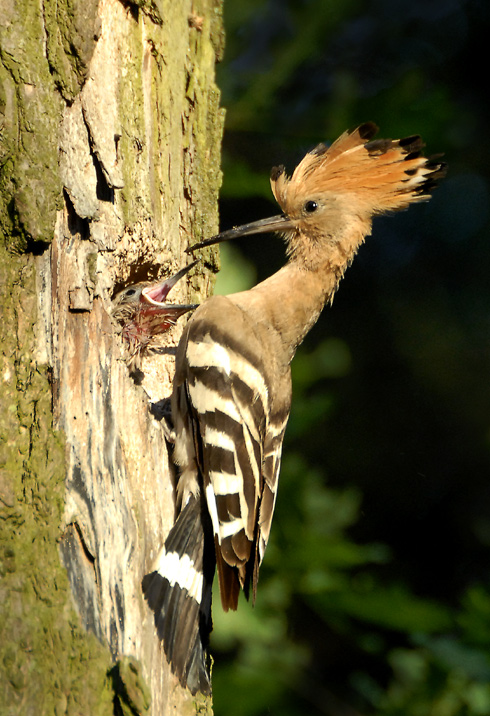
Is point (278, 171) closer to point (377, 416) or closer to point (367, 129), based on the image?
point (367, 129)

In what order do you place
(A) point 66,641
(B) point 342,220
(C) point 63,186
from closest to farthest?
(A) point 66,641
(C) point 63,186
(B) point 342,220

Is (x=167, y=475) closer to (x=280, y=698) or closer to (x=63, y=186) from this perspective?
(x=63, y=186)

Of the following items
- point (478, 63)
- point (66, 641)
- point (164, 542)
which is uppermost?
point (478, 63)

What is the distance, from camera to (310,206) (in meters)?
2.52

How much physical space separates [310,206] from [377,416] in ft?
5.43

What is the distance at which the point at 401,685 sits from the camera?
9.16 ft

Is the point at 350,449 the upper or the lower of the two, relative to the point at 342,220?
lower

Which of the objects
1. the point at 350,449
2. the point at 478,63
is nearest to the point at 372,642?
the point at 350,449

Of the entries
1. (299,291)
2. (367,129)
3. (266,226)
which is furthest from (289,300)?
(367,129)

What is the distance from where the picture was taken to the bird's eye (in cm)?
251

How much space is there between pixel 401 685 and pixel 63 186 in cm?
214

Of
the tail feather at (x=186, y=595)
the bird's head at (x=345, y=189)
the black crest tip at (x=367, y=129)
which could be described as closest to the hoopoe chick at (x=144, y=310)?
the bird's head at (x=345, y=189)

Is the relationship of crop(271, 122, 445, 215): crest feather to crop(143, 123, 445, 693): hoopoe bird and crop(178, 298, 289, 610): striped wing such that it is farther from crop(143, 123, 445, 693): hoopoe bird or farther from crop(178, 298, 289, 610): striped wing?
crop(178, 298, 289, 610): striped wing

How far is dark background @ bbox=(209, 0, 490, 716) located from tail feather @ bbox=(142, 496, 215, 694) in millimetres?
741
